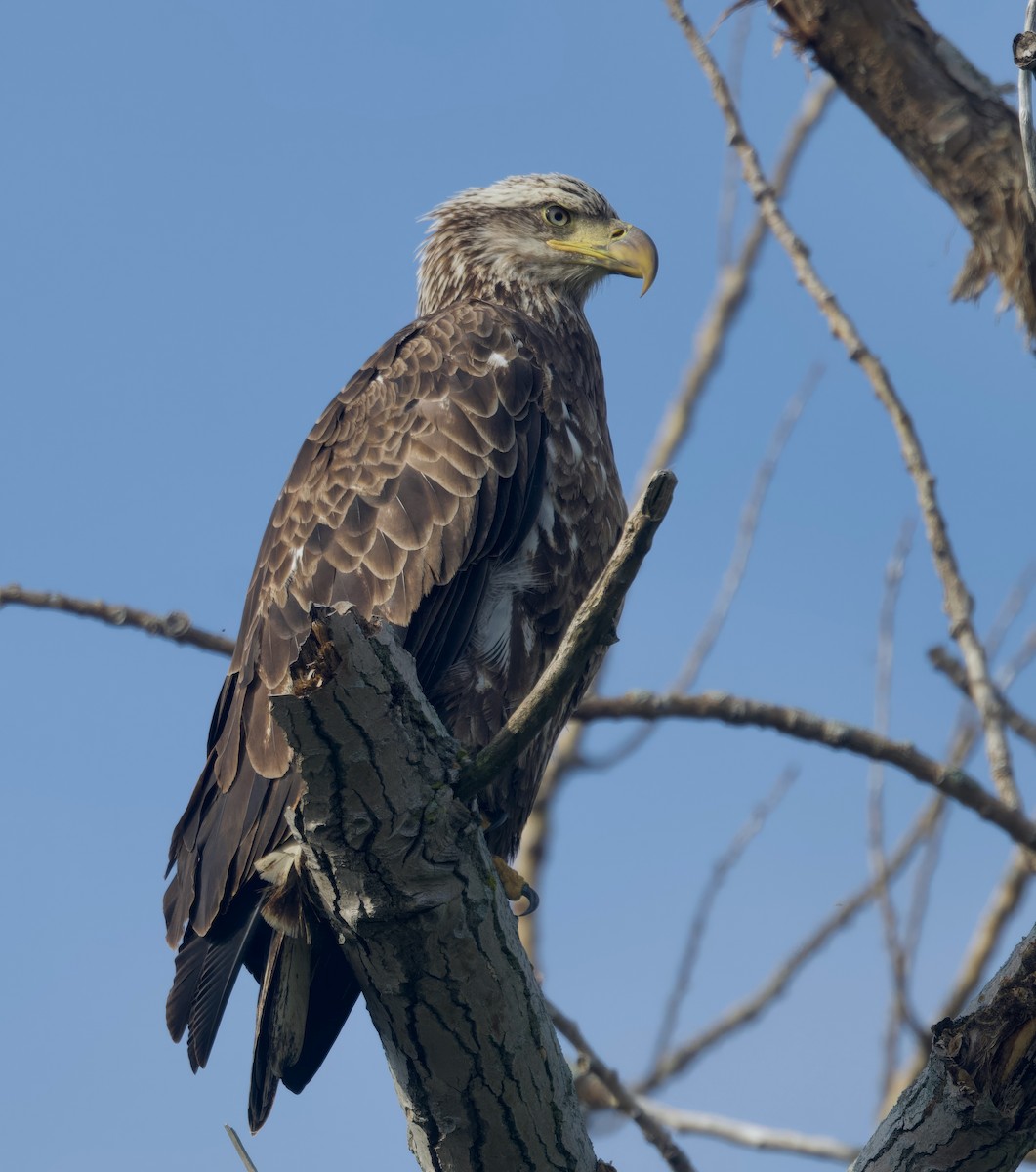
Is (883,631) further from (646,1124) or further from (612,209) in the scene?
(646,1124)

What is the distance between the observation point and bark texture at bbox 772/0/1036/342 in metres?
4.94

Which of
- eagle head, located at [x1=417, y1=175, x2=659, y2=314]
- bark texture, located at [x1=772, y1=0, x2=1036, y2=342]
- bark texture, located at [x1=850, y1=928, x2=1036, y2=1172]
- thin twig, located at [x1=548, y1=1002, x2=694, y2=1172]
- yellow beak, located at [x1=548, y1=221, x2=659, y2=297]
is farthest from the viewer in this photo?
eagle head, located at [x1=417, y1=175, x2=659, y2=314]

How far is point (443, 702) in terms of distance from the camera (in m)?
4.64

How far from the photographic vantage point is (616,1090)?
14.1 ft

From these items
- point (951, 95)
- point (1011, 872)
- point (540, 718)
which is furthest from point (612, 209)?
point (540, 718)

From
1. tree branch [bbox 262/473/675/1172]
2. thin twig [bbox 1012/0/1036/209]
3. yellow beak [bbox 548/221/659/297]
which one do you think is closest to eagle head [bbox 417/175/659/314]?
yellow beak [bbox 548/221/659/297]

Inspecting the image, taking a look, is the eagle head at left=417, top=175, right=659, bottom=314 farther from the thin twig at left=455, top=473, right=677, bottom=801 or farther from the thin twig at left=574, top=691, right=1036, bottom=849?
the thin twig at left=455, top=473, right=677, bottom=801

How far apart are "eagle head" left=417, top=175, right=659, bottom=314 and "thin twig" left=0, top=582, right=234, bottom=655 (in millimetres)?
1879

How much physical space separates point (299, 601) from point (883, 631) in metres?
2.69

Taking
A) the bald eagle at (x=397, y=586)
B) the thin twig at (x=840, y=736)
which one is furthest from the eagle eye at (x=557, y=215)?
the thin twig at (x=840, y=736)

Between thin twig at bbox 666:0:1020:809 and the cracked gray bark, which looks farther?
thin twig at bbox 666:0:1020:809

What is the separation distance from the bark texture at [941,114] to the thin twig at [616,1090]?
9.03ft

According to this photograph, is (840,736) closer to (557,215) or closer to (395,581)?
(395,581)

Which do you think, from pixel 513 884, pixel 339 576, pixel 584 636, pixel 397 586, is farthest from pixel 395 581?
pixel 584 636
